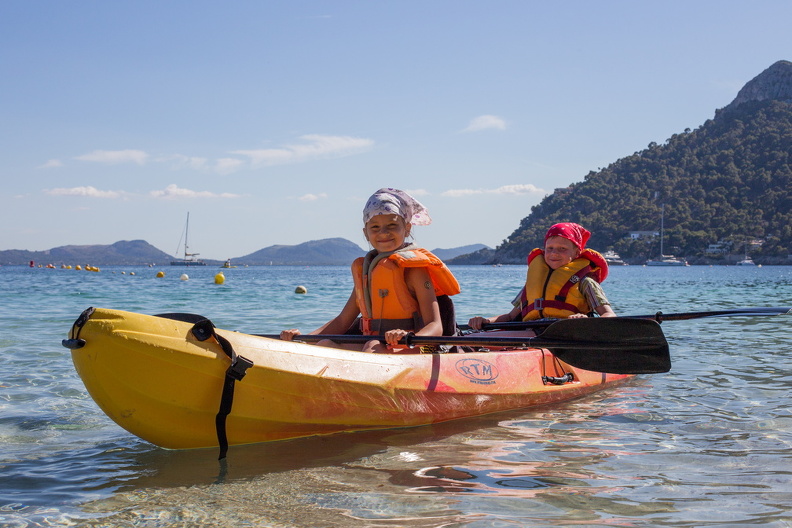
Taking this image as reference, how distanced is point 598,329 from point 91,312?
306cm

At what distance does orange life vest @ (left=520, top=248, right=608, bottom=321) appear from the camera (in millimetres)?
6105

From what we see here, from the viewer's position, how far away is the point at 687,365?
754 centimetres

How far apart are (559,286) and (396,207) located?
213 centimetres

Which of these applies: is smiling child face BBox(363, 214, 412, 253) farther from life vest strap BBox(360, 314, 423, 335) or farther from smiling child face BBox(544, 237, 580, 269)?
smiling child face BBox(544, 237, 580, 269)

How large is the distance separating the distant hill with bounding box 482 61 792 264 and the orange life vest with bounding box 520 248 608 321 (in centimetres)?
9882

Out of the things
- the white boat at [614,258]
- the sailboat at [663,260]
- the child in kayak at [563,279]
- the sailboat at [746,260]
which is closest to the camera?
the child in kayak at [563,279]

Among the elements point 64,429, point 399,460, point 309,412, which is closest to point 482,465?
point 399,460

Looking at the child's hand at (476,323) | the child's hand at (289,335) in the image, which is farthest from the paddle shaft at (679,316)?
the child's hand at (289,335)

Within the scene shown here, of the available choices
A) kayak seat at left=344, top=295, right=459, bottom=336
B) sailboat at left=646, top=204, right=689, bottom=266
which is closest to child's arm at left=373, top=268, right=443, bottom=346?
kayak seat at left=344, top=295, right=459, bottom=336

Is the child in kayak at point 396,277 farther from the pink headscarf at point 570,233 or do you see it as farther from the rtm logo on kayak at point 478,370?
the pink headscarf at point 570,233

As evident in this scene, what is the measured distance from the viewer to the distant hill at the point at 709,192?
95.6 metres

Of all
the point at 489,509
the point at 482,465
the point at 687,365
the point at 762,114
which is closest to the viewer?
Result: the point at 489,509

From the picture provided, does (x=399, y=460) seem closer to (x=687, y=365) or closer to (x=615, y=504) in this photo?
(x=615, y=504)

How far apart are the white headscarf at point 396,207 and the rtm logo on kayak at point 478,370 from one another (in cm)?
99
